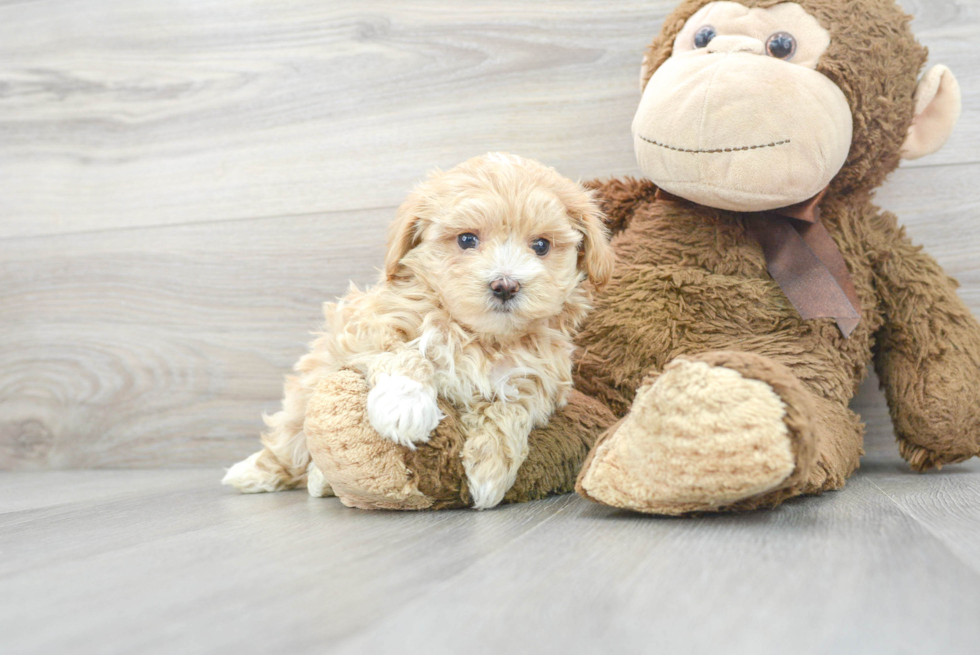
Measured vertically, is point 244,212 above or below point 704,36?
below

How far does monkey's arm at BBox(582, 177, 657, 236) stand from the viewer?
3.83 feet

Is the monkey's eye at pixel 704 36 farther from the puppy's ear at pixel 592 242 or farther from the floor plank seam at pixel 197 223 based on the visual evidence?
the floor plank seam at pixel 197 223

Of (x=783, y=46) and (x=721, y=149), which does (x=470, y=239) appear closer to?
(x=721, y=149)

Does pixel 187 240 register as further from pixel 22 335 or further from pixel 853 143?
pixel 853 143

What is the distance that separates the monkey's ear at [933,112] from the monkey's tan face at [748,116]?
138 mm

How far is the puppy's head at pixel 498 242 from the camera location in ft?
2.76


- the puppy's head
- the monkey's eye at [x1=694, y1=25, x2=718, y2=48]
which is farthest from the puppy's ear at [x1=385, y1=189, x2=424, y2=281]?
the monkey's eye at [x1=694, y1=25, x2=718, y2=48]

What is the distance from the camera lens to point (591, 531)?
732mm

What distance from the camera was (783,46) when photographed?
3.24ft

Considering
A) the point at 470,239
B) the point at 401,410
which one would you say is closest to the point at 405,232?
the point at 470,239

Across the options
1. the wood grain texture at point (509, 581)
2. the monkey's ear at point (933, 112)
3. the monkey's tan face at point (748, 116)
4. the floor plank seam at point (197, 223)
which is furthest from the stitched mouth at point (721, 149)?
the floor plank seam at point (197, 223)

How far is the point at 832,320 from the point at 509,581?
68 cm

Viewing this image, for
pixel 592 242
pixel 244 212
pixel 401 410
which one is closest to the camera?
pixel 401 410

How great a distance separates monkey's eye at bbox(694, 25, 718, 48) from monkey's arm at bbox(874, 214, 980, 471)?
37cm
